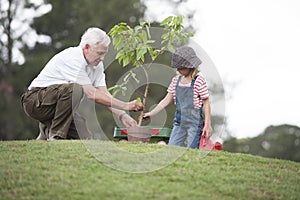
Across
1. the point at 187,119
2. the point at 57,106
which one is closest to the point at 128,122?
the point at 187,119

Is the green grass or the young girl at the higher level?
the young girl

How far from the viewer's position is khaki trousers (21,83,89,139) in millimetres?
6828

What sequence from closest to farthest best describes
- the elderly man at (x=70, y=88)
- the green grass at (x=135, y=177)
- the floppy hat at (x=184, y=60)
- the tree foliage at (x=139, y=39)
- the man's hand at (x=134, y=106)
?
the green grass at (x=135, y=177), the man's hand at (x=134, y=106), the floppy hat at (x=184, y=60), the elderly man at (x=70, y=88), the tree foliage at (x=139, y=39)

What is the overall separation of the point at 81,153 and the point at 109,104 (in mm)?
940

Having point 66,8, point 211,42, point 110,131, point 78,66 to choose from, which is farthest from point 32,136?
point 78,66

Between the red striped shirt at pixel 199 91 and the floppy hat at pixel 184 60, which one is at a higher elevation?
the floppy hat at pixel 184 60

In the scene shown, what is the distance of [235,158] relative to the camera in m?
6.16

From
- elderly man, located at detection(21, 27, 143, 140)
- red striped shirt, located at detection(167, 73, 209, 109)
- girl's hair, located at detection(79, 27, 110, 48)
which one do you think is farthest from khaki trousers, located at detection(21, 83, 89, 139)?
red striped shirt, located at detection(167, 73, 209, 109)

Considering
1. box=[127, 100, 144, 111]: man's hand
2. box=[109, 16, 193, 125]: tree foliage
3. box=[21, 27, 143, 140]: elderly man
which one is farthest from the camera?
box=[109, 16, 193, 125]: tree foliage

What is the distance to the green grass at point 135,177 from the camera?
4633 millimetres

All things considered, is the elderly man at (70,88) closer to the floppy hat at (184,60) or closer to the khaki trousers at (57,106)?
the khaki trousers at (57,106)

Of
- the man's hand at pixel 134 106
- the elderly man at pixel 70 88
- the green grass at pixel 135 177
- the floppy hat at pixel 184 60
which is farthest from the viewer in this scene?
the elderly man at pixel 70 88

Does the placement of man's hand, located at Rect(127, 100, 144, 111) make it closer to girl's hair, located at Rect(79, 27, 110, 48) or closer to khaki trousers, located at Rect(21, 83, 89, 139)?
khaki trousers, located at Rect(21, 83, 89, 139)

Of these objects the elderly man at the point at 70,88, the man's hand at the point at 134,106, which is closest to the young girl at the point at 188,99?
the man's hand at the point at 134,106
